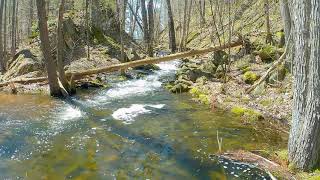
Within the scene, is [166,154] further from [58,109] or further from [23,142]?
[58,109]

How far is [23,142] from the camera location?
903cm

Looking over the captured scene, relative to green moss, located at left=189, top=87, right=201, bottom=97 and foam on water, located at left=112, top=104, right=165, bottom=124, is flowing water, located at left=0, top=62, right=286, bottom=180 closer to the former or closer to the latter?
foam on water, located at left=112, top=104, right=165, bottom=124

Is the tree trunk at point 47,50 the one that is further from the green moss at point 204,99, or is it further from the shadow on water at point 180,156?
the green moss at point 204,99

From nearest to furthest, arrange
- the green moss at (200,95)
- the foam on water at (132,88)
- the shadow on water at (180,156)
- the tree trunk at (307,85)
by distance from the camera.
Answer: the tree trunk at (307,85) < the shadow on water at (180,156) < the green moss at (200,95) < the foam on water at (132,88)

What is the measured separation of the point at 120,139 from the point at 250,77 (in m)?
7.98

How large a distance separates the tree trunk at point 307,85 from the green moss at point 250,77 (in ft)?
28.5

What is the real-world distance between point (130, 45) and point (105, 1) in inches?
180

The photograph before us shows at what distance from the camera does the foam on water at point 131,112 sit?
37.8 feet

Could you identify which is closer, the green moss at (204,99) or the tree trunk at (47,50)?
the tree trunk at (47,50)

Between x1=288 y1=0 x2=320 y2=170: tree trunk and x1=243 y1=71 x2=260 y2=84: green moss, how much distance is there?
869cm

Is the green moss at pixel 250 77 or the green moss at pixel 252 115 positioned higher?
the green moss at pixel 250 77

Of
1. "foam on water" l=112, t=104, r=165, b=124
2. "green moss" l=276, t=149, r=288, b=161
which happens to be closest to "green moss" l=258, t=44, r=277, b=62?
"foam on water" l=112, t=104, r=165, b=124

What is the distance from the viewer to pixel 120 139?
30.7 ft

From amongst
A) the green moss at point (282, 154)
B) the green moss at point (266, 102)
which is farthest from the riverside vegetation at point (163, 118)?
the green moss at point (266, 102)
